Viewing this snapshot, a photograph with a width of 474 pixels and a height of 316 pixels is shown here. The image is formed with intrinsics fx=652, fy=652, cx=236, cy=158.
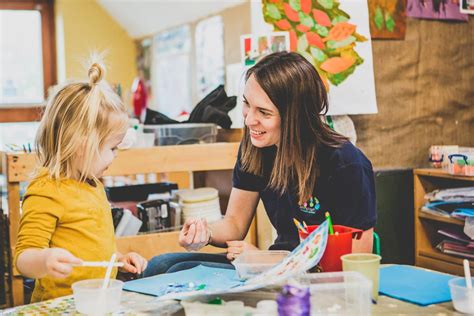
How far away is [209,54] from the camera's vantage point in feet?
14.8

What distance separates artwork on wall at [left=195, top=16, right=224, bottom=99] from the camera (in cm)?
434

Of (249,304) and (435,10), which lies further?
(435,10)

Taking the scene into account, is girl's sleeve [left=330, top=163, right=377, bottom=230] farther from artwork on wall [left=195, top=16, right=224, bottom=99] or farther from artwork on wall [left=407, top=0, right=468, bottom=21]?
artwork on wall [left=195, top=16, right=224, bottom=99]

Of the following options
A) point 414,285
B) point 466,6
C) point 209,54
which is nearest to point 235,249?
point 414,285

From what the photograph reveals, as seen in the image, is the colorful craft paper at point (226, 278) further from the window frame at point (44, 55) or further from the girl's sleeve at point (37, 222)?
the window frame at point (44, 55)

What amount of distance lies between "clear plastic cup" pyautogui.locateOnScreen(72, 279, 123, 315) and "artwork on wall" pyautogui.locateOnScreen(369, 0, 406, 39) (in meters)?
1.89

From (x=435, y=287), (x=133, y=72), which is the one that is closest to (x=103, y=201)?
(x=435, y=287)

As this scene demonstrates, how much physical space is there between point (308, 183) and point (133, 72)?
14.5 feet

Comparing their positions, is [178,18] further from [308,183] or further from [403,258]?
[308,183]

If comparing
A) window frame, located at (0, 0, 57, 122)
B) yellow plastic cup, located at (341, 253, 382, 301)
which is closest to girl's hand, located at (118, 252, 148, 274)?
yellow plastic cup, located at (341, 253, 382, 301)

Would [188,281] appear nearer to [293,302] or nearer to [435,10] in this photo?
[293,302]

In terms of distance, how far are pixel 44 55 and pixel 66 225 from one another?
433 cm

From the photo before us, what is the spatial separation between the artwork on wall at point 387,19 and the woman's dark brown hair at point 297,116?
3.61ft

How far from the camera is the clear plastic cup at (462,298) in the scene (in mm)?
1207
